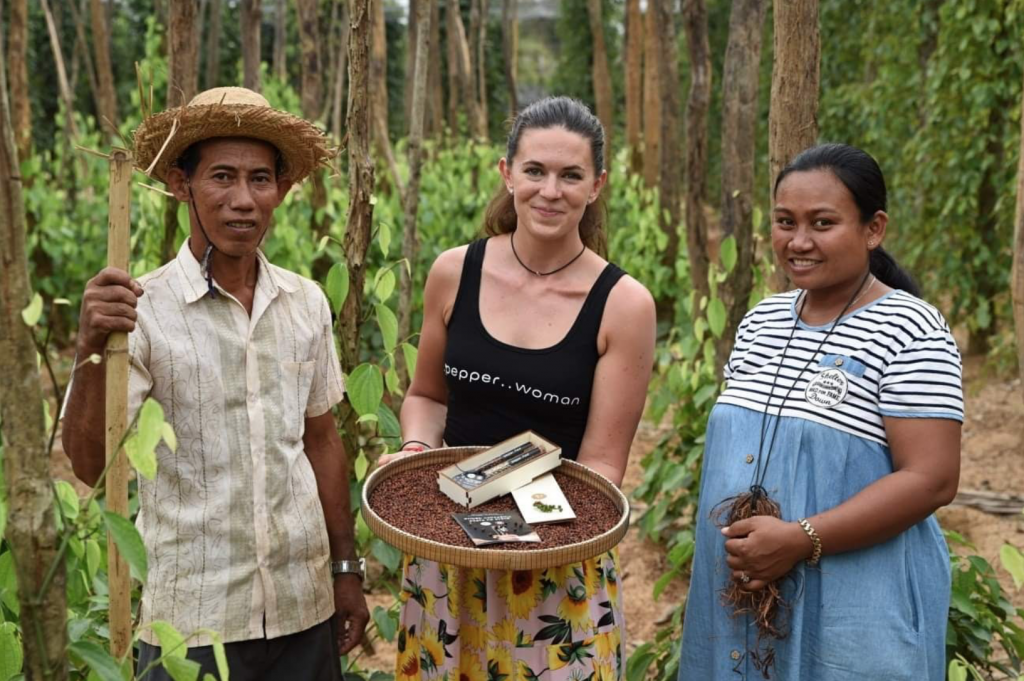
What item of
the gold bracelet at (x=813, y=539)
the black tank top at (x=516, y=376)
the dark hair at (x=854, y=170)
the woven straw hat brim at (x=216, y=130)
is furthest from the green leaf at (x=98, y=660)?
the dark hair at (x=854, y=170)

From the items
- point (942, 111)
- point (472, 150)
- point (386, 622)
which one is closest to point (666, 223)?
point (942, 111)

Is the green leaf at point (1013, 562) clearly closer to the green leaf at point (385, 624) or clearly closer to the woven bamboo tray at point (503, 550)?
the woven bamboo tray at point (503, 550)

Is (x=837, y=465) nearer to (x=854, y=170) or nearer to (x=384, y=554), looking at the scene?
(x=854, y=170)

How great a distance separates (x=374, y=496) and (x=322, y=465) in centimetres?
13

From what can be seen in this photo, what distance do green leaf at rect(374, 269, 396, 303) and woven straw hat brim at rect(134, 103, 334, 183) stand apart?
17.7 inches

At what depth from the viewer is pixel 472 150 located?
30.8 feet

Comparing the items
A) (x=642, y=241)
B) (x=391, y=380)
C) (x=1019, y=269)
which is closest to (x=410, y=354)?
(x=391, y=380)

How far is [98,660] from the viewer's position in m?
1.09

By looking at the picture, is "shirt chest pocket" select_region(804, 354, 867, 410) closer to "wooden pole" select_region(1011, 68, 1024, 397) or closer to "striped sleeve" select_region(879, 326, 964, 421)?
"striped sleeve" select_region(879, 326, 964, 421)

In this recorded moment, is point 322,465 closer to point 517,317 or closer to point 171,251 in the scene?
point 517,317

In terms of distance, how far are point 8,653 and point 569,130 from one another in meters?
1.16

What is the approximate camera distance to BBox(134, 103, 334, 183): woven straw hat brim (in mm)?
1486

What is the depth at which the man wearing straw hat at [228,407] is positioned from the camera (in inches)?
58.8

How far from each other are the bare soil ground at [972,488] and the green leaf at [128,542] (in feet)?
6.77
